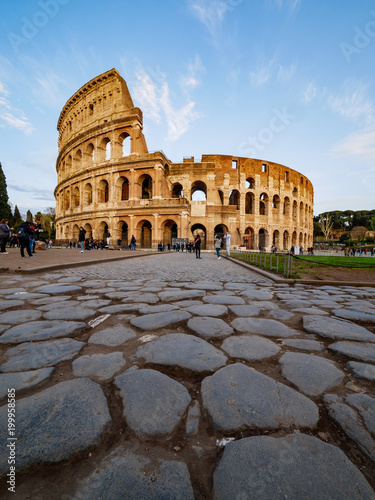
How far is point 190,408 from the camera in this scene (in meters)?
0.92

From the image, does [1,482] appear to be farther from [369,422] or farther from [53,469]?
[369,422]

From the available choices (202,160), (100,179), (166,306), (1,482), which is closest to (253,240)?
(202,160)

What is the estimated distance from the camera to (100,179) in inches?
976

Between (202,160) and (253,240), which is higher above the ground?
(202,160)

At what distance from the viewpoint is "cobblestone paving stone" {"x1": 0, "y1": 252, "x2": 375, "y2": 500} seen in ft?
2.09

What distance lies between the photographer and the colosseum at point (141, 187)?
2270 cm

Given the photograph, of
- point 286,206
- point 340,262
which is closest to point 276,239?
point 286,206

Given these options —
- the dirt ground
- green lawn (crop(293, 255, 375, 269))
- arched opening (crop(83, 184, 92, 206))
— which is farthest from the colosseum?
the dirt ground

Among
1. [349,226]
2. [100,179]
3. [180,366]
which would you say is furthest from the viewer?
[349,226]

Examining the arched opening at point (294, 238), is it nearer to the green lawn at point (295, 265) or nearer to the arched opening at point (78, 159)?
the green lawn at point (295, 265)

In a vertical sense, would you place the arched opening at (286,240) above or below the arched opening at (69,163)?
below

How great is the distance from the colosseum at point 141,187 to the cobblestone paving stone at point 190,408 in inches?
817

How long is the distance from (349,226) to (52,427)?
77.6 m

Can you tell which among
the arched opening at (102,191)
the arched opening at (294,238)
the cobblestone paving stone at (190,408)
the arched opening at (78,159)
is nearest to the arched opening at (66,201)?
the arched opening at (78,159)
